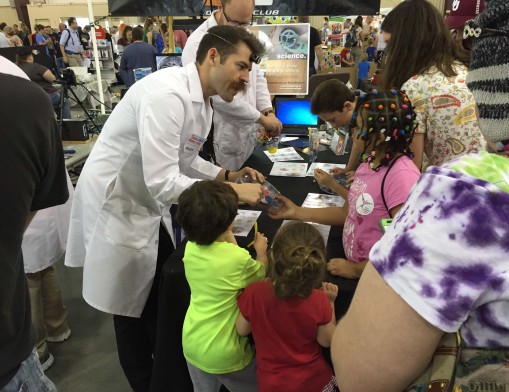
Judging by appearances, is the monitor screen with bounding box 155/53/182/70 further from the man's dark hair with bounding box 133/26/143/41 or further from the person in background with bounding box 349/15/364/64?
the person in background with bounding box 349/15/364/64

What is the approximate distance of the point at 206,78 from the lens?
1.82 metres

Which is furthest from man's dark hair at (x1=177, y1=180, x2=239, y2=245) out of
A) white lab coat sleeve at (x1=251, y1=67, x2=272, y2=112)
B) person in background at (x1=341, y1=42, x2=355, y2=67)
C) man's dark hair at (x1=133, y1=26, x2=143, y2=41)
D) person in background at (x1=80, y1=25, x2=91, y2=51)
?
person in background at (x1=80, y1=25, x2=91, y2=51)

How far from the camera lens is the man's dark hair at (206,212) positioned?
130cm

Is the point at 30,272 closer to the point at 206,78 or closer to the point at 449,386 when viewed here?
the point at 206,78

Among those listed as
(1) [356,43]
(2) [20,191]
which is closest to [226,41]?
(2) [20,191]

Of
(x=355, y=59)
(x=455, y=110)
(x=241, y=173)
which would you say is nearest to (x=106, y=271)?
(x=241, y=173)

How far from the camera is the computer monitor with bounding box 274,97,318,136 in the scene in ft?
10.9

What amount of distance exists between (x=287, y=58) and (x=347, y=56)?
512 cm

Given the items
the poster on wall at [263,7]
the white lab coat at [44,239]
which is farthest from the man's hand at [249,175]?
the poster on wall at [263,7]

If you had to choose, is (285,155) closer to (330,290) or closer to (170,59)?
(330,290)

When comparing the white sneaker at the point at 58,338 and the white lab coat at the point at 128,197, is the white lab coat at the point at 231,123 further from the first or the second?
the white sneaker at the point at 58,338

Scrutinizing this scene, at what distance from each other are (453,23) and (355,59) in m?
7.79

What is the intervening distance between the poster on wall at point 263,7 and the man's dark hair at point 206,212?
2.46 m

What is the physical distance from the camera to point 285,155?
2773 mm
